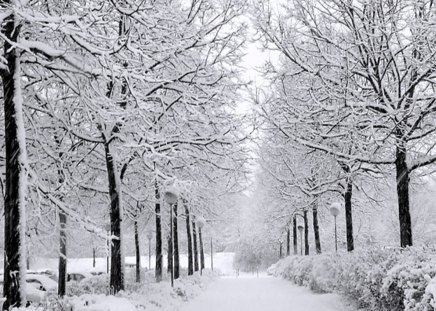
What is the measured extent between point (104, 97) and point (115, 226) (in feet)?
14.0

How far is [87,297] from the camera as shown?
692cm

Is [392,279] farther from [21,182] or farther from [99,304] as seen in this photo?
[21,182]

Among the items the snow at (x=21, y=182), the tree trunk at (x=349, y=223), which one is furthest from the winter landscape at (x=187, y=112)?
the tree trunk at (x=349, y=223)

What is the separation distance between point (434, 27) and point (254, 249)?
4355 centimetres

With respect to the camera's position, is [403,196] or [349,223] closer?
[403,196]

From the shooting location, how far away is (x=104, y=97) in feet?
22.7

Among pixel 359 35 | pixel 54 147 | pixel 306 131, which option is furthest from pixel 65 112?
pixel 359 35

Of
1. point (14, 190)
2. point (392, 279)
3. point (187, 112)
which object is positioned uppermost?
point (187, 112)

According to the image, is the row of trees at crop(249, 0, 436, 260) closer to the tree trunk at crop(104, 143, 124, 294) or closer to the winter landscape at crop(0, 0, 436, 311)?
the winter landscape at crop(0, 0, 436, 311)

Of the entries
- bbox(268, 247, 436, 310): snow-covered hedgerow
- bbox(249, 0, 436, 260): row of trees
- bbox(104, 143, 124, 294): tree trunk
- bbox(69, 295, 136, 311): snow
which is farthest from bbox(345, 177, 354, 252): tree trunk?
bbox(69, 295, 136, 311): snow

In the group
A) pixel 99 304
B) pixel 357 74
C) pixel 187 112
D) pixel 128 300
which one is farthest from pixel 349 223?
pixel 99 304

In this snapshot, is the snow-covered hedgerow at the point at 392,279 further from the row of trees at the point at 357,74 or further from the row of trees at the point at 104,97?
the row of trees at the point at 104,97

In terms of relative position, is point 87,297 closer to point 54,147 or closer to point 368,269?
point 54,147

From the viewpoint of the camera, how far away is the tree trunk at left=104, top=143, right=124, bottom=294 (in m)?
9.96
